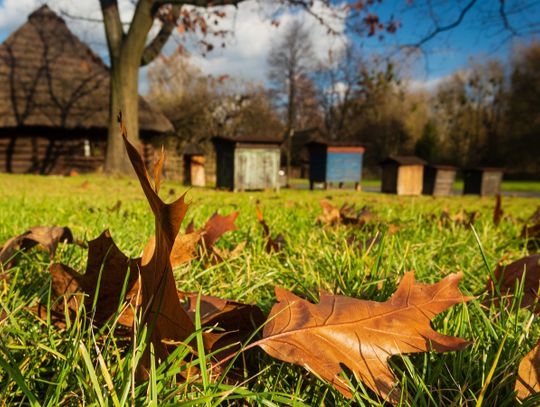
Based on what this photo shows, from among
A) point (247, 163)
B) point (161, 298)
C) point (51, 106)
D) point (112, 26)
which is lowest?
point (161, 298)

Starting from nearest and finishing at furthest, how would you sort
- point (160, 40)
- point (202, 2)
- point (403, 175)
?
point (202, 2) < point (160, 40) < point (403, 175)

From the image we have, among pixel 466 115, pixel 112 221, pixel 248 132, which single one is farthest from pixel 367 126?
pixel 112 221

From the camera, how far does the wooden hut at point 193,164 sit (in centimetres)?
1299

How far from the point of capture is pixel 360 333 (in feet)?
2.25

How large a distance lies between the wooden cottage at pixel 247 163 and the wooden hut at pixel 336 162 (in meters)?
3.15

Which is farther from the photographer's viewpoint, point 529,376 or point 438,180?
point 438,180

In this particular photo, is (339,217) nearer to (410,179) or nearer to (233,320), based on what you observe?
(233,320)

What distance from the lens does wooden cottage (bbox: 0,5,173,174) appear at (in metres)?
17.0

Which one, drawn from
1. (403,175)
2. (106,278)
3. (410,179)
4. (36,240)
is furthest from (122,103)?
(106,278)

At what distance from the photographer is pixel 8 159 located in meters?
17.3

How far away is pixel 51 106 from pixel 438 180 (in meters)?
16.3

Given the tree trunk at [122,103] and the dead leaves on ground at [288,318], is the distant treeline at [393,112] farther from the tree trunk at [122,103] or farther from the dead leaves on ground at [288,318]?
the dead leaves on ground at [288,318]

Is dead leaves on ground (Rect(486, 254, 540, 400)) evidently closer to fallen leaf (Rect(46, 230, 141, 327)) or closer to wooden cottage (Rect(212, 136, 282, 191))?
fallen leaf (Rect(46, 230, 141, 327))

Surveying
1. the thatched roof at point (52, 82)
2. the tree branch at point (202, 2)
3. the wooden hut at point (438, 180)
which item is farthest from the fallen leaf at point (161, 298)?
the thatched roof at point (52, 82)
